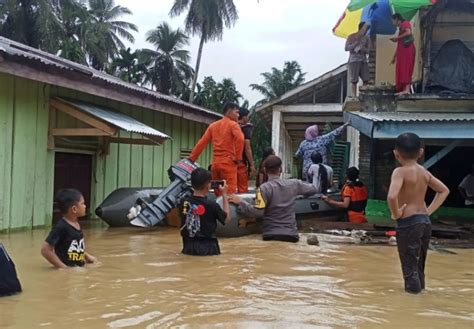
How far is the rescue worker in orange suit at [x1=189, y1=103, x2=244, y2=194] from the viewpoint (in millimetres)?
8852

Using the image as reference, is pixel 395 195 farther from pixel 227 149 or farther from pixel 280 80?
pixel 280 80

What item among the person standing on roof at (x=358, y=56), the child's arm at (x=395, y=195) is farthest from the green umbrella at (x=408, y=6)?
the child's arm at (x=395, y=195)

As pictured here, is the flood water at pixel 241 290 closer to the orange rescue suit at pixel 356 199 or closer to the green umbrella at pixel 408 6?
the orange rescue suit at pixel 356 199

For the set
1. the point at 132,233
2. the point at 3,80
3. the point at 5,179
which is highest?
the point at 3,80

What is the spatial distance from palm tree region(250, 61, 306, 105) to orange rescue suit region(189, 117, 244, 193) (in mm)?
38421

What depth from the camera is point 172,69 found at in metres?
48.1

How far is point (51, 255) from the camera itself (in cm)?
546

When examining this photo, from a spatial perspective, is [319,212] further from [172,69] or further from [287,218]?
[172,69]

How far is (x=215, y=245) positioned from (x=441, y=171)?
7.81 meters

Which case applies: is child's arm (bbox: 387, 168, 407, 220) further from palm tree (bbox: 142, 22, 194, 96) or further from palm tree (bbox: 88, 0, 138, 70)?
palm tree (bbox: 142, 22, 194, 96)

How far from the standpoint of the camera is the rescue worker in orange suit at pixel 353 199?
10.1 meters

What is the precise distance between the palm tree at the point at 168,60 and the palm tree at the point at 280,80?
6024 mm

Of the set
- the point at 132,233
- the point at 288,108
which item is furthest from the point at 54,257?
the point at 288,108

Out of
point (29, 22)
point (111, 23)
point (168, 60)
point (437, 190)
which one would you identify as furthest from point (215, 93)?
point (437, 190)
